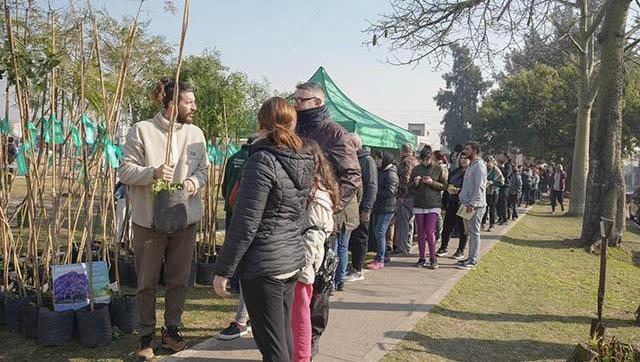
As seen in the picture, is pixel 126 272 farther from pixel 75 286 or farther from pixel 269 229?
pixel 269 229

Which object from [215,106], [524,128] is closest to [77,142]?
[215,106]

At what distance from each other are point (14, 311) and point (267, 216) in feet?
8.80

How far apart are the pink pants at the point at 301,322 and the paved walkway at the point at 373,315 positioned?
653 millimetres

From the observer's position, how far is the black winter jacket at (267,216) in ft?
9.16

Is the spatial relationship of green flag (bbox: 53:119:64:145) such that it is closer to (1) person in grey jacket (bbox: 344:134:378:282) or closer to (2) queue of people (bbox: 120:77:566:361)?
(2) queue of people (bbox: 120:77:566:361)

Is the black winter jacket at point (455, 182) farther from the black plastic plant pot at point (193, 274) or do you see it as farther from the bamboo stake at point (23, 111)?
the bamboo stake at point (23, 111)

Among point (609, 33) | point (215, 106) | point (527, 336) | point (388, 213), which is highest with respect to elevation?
point (609, 33)

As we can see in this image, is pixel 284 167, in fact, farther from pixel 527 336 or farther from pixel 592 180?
pixel 592 180

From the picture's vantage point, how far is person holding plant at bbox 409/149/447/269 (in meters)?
7.39

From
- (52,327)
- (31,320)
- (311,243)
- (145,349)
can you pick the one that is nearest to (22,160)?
(31,320)

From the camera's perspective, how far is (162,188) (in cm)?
364

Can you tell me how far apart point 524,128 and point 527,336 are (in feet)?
100

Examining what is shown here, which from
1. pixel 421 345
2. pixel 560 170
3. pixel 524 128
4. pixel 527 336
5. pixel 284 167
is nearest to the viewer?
pixel 284 167

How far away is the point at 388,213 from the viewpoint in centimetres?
711
